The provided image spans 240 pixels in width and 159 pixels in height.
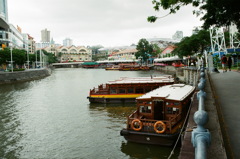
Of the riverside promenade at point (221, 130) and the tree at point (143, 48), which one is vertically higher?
the tree at point (143, 48)

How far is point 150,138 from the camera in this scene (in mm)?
11219

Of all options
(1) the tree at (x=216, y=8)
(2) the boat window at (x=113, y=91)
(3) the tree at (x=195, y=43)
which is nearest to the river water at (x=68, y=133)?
(2) the boat window at (x=113, y=91)

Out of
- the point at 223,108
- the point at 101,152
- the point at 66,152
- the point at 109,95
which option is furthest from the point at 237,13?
the point at 109,95

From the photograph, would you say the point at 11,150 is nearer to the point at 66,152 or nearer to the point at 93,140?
the point at 66,152

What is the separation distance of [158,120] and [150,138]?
0.97 m

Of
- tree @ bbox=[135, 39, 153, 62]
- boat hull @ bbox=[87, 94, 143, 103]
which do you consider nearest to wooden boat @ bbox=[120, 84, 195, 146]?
boat hull @ bbox=[87, 94, 143, 103]

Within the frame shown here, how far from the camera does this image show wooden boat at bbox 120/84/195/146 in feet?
35.9

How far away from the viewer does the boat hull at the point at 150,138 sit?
35.6 feet

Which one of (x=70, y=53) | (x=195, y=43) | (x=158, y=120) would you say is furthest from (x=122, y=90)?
(x=70, y=53)

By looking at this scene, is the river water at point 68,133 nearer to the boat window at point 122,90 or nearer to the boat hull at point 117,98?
the boat hull at point 117,98

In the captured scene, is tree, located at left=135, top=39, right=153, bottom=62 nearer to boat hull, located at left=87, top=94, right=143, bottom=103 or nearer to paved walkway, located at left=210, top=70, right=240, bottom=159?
boat hull, located at left=87, top=94, right=143, bottom=103

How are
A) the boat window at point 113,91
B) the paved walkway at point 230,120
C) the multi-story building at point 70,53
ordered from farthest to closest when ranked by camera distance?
the multi-story building at point 70,53 < the boat window at point 113,91 < the paved walkway at point 230,120

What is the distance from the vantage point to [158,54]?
375ft

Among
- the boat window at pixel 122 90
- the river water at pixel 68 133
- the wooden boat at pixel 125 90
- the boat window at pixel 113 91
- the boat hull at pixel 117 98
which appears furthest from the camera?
the boat window at pixel 113 91
